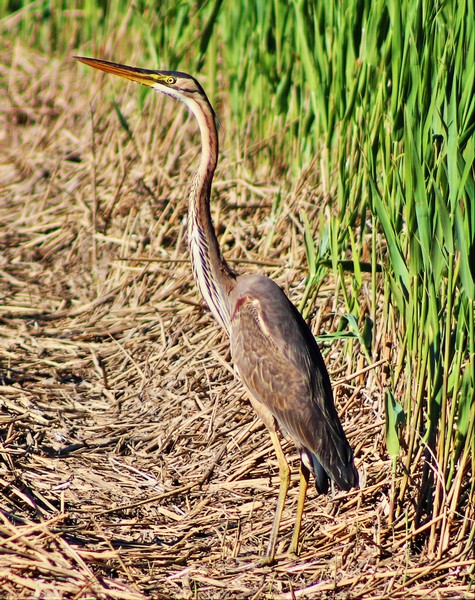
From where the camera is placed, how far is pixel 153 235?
5.87m

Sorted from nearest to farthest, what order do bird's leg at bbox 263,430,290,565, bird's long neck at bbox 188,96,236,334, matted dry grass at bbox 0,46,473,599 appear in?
matted dry grass at bbox 0,46,473,599
bird's leg at bbox 263,430,290,565
bird's long neck at bbox 188,96,236,334

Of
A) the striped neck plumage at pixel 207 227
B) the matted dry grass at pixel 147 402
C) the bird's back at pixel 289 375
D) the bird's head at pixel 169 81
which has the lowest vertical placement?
the matted dry grass at pixel 147 402

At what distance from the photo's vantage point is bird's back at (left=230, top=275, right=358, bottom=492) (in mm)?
3787

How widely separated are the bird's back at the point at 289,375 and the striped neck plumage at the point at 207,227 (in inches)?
10.3

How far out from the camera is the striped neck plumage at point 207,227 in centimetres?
422

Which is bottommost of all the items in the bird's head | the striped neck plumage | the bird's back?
the bird's back

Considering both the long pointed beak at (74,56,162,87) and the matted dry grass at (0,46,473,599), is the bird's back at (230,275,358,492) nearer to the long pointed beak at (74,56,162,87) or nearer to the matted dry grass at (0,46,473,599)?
the matted dry grass at (0,46,473,599)

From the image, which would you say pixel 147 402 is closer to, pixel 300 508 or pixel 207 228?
pixel 207 228

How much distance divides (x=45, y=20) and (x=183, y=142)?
9.09 feet

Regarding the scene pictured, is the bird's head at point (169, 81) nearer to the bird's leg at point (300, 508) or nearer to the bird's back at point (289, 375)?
the bird's back at point (289, 375)

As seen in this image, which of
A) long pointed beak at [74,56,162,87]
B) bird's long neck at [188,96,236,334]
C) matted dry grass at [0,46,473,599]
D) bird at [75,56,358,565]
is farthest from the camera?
long pointed beak at [74,56,162,87]

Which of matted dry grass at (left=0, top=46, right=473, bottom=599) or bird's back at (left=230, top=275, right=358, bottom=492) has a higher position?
bird's back at (left=230, top=275, right=358, bottom=492)

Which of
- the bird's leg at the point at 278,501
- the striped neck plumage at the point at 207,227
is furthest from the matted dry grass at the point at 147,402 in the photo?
the striped neck plumage at the point at 207,227

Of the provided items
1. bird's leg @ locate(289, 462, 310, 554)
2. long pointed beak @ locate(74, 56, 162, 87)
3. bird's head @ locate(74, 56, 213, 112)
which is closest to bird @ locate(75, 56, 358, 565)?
bird's leg @ locate(289, 462, 310, 554)
